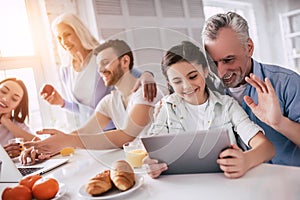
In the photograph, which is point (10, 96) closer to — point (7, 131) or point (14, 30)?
point (7, 131)

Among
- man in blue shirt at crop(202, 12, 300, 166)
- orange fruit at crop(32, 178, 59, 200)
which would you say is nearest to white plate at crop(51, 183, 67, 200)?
orange fruit at crop(32, 178, 59, 200)

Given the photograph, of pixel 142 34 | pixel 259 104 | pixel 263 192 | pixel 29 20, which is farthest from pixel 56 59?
pixel 263 192

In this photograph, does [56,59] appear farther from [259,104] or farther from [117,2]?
[259,104]

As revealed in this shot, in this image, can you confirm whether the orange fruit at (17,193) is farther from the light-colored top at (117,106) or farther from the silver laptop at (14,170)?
the light-colored top at (117,106)

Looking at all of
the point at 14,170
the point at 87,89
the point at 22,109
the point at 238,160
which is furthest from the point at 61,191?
the point at 22,109

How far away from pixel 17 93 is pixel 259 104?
149 cm

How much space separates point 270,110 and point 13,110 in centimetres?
156

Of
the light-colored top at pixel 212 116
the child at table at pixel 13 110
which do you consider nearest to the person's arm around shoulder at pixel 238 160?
the light-colored top at pixel 212 116

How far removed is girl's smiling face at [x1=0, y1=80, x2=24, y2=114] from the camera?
1.81 metres

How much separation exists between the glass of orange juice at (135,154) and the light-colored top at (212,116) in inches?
4.7

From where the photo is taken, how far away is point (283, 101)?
3.02ft

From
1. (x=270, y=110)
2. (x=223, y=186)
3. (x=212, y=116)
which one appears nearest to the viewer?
(x=223, y=186)

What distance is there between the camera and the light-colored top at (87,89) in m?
1.23

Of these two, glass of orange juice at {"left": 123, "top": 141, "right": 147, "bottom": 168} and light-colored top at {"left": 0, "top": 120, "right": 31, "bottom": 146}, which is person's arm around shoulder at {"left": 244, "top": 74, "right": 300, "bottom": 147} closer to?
glass of orange juice at {"left": 123, "top": 141, "right": 147, "bottom": 168}
